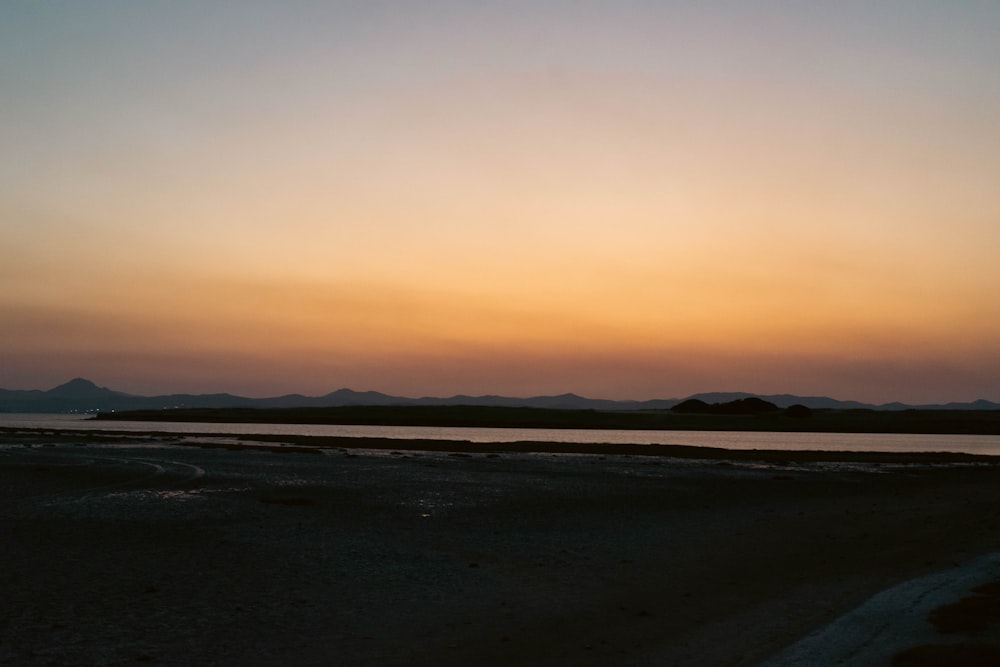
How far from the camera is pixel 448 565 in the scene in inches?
756

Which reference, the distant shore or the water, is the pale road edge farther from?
the distant shore

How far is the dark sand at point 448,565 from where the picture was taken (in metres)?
12.7

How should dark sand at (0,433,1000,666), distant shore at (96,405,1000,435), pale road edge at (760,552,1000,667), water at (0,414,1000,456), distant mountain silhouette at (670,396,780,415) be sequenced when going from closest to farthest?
pale road edge at (760,552,1000,667)
dark sand at (0,433,1000,666)
water at (0,414,1000,456)
distant shore at (96,405,1000,435)
distant mountain silhouette at (670,396,780,415)

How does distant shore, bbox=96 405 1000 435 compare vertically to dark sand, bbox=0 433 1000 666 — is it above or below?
above

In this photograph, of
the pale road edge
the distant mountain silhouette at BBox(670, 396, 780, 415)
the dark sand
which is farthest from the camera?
the distant mountain silhouette at BBox(670, 396, 780, 415)

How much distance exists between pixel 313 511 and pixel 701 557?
1353cm

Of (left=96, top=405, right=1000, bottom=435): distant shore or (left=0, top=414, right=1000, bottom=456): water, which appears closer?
(left=0, top=414, right=1000, bottom=456): water

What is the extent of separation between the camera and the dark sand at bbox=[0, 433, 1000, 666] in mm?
12727

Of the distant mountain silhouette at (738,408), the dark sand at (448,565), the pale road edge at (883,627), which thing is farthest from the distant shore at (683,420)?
the pale road edge at (883,627)

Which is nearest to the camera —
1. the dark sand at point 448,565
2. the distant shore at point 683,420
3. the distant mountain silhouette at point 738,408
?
the dark sand at point 448,565

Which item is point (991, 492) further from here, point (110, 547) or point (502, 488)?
point (110, 547)

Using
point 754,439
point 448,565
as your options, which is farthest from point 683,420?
point 448,565

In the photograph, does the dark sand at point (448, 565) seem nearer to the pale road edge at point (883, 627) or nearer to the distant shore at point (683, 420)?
the pale road edge at point (883, 627)

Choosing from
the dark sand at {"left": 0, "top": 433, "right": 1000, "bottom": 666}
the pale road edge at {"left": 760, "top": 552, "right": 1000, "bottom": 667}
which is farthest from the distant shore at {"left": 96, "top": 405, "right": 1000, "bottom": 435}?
the pale road edge at {"left": 760, "top": 552, "right": 1000, "bottom": 667}
